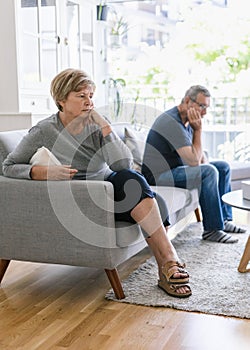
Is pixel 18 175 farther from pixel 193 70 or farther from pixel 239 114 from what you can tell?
pixel 193 70

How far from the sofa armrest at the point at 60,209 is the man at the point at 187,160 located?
120 centimetres

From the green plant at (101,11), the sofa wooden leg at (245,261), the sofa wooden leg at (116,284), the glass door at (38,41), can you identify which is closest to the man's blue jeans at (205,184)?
the sofa wooden leg at (245,261)

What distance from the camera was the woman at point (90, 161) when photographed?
2604 mm

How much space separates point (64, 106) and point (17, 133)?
333 mm

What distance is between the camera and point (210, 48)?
877 cm

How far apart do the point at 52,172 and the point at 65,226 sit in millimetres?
266

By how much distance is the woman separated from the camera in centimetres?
260

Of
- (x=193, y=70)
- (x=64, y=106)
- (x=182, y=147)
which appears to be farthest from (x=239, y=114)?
(x=64, y=106)

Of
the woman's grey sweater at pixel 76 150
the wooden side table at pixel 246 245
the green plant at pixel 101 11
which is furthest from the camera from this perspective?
the green plant at pixel 101 11

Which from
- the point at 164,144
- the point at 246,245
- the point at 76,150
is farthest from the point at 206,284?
the point at 164,144

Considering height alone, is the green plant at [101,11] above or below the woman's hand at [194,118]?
above

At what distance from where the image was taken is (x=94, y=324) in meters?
2.29

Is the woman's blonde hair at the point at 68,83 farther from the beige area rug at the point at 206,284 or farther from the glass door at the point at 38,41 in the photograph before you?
the glass door at the point at 38,41

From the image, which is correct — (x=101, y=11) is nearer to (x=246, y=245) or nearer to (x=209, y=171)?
(x=209, y=171)
